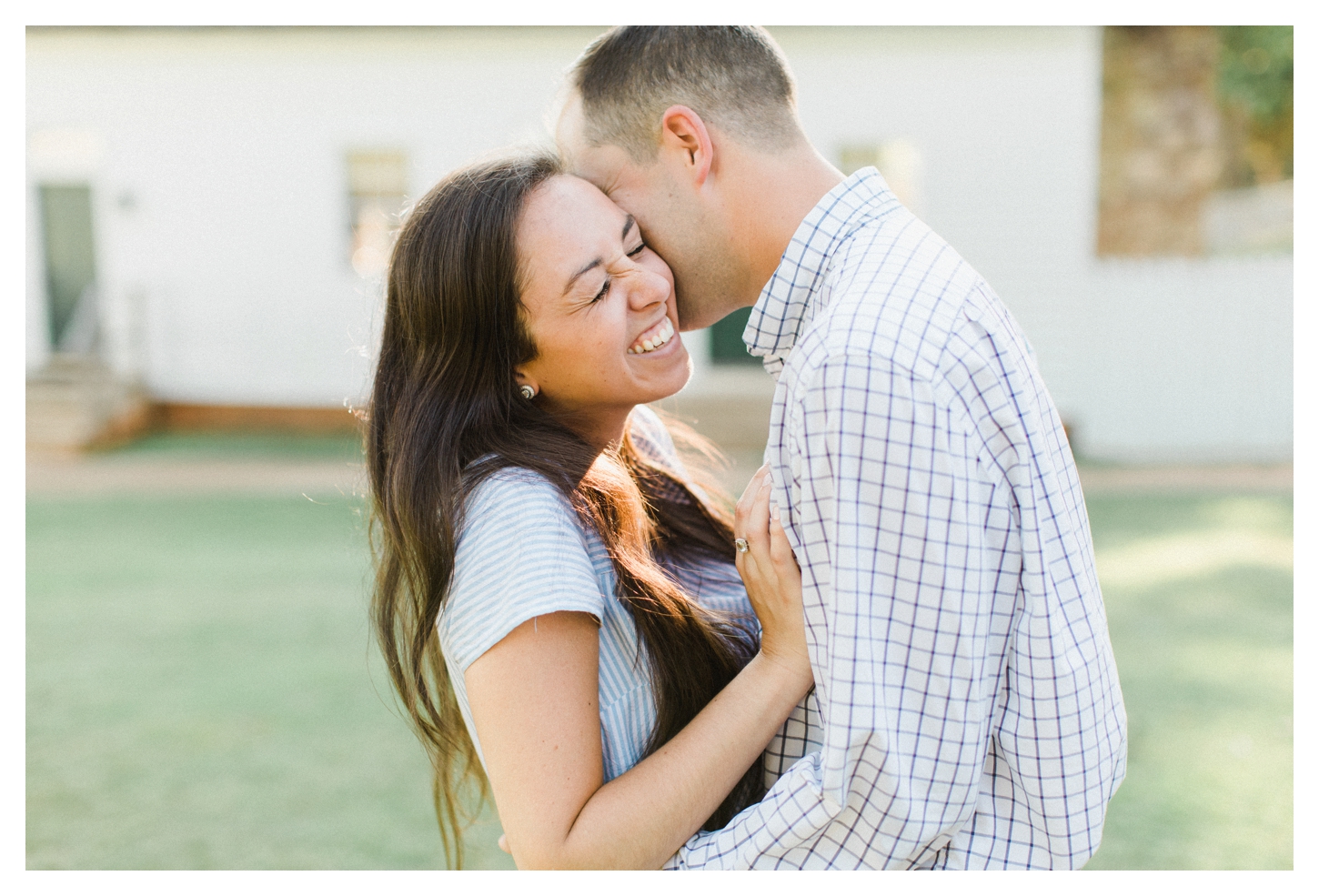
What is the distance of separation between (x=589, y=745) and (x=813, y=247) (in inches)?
37.6

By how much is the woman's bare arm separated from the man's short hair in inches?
31.7

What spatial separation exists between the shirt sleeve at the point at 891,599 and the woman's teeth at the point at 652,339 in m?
0.66

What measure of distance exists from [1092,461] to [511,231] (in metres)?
10.6

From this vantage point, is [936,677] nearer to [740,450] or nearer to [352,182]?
[740,450]

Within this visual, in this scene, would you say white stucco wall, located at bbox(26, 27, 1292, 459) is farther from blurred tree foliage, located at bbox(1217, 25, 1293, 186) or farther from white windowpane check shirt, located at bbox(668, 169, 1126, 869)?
white windowpane check shirt, located at bbox(668, 169, 1126, 869)

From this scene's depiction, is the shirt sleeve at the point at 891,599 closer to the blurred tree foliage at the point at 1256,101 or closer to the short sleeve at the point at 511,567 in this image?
the short sleeve at the point at 511,567

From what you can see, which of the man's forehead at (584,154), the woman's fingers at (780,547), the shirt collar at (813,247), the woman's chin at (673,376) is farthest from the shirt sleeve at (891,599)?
the man's forehead at (584,154)

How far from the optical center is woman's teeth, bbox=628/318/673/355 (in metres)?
2.15

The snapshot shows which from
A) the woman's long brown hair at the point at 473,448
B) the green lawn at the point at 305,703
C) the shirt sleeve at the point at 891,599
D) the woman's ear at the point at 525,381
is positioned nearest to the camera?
the shirt sleeve at the point at 891,599

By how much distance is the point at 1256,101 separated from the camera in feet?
58.5

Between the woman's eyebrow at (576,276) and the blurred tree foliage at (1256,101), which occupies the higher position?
the blurred tree foliage at (1256,101)

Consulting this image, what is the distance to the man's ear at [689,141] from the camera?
6.86ft

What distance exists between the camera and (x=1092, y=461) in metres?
11.3

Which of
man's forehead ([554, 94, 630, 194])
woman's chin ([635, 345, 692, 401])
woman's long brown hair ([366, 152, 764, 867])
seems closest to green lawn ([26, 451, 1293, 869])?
woman's long brown hair ([366, 152, 764, 867])
